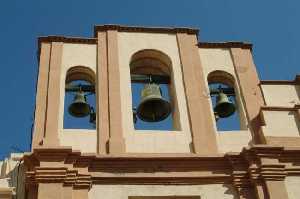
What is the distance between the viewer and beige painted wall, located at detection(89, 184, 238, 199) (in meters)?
9.76

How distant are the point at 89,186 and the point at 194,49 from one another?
4033mm

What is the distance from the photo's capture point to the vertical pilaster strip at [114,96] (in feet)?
34.4

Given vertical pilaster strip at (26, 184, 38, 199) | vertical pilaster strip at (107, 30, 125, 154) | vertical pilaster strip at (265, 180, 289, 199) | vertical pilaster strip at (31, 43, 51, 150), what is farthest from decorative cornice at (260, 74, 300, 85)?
vertical pilaster strip at (26, 184, 38, 199)

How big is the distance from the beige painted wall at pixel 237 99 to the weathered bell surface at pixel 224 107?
25 cm

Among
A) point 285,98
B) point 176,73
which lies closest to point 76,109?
point 176,73

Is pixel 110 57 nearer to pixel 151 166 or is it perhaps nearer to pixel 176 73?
pixel 176 73

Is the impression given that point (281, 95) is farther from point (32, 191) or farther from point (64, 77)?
point (32, 191)

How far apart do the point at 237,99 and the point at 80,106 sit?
289cm

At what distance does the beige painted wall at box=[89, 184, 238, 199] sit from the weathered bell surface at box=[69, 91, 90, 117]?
8.52 feet

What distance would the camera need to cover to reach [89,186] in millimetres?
9719

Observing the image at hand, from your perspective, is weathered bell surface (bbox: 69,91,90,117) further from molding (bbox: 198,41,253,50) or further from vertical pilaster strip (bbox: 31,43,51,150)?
molding (bbox: 198,41,253,50)

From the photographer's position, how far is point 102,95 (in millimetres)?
11344

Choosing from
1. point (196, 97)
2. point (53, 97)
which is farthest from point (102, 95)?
point (196, 97)

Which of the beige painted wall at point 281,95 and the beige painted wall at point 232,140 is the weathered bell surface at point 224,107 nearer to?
the beige painted wall at point 281,95
